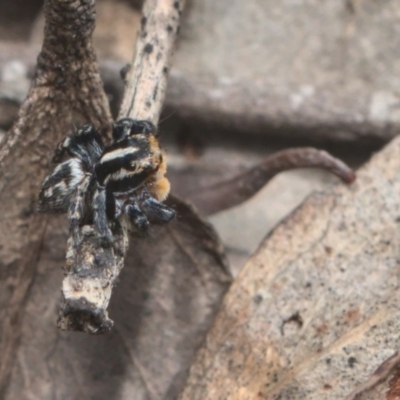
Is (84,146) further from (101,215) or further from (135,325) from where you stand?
(135,325)

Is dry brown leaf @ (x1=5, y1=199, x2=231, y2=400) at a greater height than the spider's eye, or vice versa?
the spider's eye

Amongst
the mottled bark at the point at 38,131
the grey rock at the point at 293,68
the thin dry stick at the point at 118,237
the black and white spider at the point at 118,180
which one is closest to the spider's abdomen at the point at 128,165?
the black and white spider at the point at 118,180

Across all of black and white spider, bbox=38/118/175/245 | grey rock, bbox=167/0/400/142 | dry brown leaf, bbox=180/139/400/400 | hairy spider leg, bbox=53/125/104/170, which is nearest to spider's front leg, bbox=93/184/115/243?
black and white spider, bbox=38/118/175/245

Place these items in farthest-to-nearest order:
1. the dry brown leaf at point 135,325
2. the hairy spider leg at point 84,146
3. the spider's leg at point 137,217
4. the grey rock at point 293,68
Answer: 1. the grey rock at point 293,68
2. the dry brown leaf at point 135,325
3. the hairy spider leg at point 84,146
4. the spider's leg at point 137,217

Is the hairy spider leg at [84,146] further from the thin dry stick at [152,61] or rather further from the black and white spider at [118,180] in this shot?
the thin dry stick at [152,61]

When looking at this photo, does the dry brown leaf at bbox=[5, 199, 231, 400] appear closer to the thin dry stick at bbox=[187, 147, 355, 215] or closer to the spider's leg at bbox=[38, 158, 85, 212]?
the spider's leg at bbox=[38, 158, 85, 212]

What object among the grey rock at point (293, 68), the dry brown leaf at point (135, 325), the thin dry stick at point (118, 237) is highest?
the grey rock at point (293, 68)
